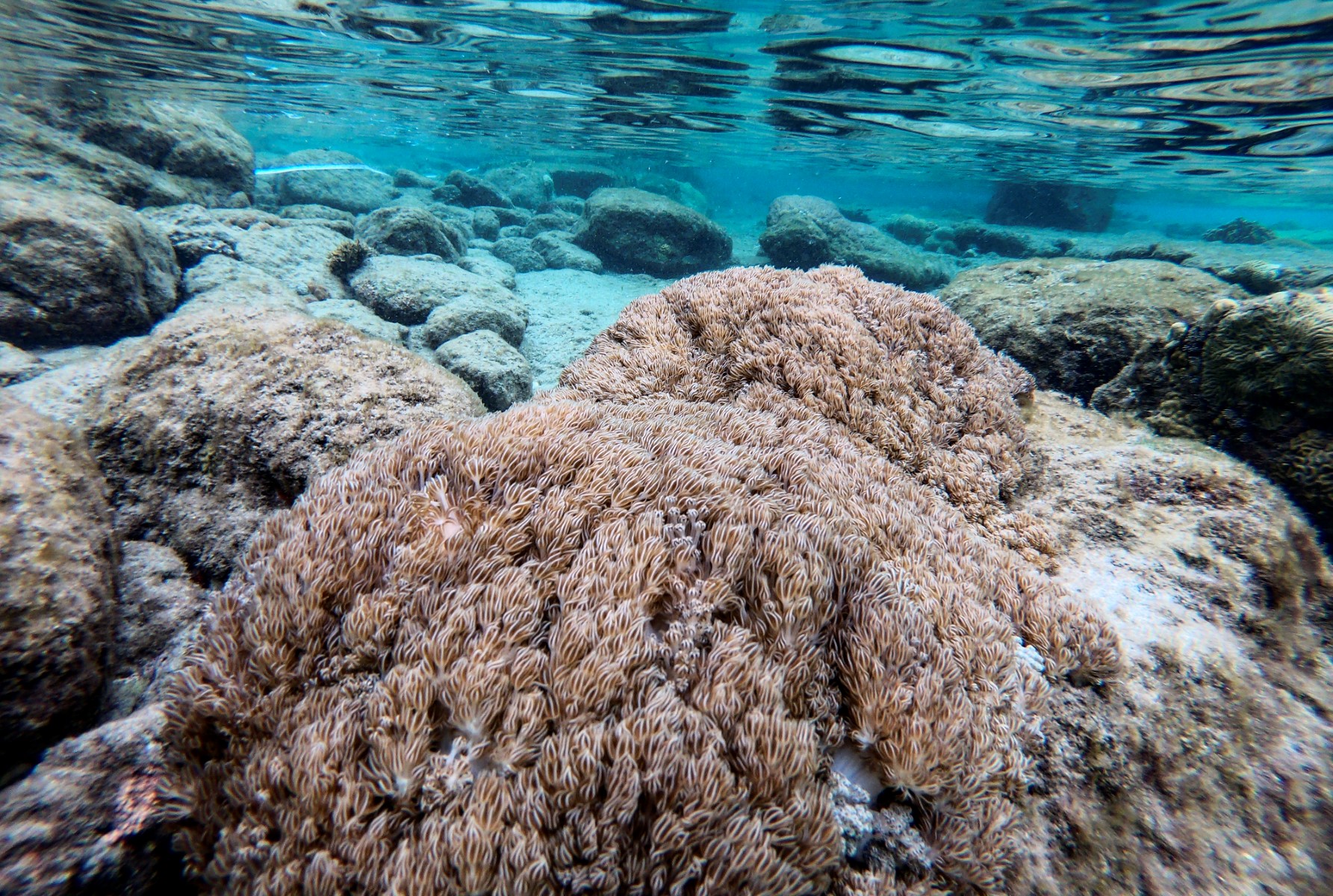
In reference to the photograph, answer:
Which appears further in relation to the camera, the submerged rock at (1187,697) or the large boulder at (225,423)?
the large boulder at (225,423)

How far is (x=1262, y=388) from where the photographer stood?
3.70m

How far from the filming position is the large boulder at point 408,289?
8430 millimetres

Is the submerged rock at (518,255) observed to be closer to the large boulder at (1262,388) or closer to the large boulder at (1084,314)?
the large boulder at (1084,314)

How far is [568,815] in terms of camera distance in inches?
53.9

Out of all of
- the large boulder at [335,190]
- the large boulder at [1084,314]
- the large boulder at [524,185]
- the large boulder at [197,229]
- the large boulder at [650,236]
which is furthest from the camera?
→ the large boulder at [524,185]

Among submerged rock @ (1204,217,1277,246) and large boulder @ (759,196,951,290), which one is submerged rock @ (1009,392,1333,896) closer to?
large boulder @ (759,196,951,290)

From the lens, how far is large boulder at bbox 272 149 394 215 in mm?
18266

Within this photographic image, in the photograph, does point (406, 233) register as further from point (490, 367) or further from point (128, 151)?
point (490, 367)

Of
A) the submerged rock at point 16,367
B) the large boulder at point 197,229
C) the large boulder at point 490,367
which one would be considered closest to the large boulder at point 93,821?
the submerged rock at point 16,367

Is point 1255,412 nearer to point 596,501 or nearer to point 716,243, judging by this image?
point 596,501

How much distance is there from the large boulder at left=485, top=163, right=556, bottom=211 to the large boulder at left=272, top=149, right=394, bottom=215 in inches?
274

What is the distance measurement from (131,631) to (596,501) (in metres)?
2.54

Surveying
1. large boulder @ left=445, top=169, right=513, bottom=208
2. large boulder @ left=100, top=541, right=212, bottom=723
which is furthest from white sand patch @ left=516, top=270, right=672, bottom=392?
large boulder @ left=445, top=169, right=513, bottom=208

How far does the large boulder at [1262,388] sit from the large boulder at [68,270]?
11.2 meters
